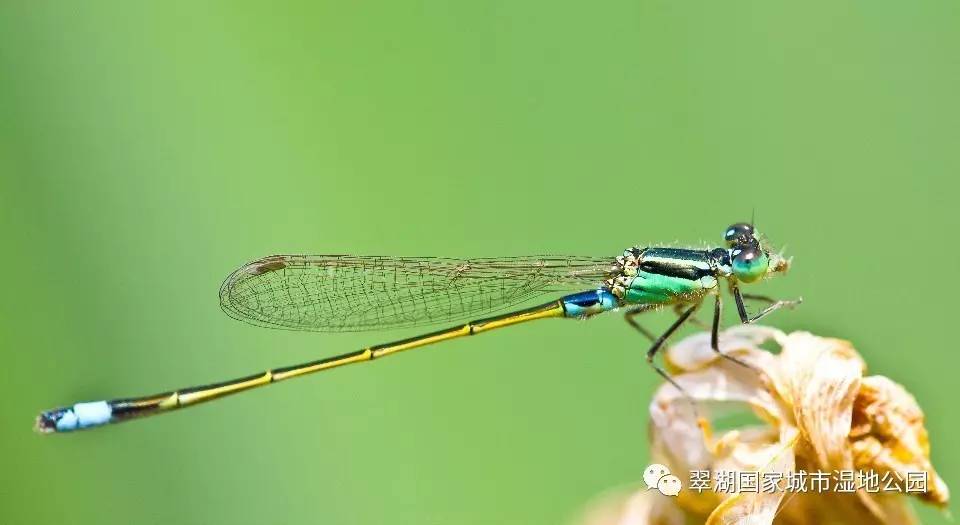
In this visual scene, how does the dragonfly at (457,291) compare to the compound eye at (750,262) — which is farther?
the compound eye at (750,262)

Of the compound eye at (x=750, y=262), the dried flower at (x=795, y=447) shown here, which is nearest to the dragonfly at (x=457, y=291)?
the compound eye at (x=750, y=262)

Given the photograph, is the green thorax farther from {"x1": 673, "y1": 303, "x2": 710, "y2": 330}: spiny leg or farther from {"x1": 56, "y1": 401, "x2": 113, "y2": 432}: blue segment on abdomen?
{"x1": 56, "y1": 401, "x2": 113, "y2": 432}: blue segment on abdomen

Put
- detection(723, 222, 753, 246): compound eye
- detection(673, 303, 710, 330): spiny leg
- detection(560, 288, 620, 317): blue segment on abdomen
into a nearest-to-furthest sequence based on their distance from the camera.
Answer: detection(723, 222, 753, 246): compound eye → detection(673, 303, 710, 330): spiny leg → detection(560, 288, 620, 317): blue segment on abdomen

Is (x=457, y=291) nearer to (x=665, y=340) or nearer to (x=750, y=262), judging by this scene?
(x=665, y=340)

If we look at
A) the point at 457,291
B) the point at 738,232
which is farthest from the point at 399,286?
the point at 738,232

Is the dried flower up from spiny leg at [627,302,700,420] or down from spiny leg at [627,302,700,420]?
down

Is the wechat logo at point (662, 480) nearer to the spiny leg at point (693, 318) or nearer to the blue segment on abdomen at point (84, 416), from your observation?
the spiny leg at point (693, 318)

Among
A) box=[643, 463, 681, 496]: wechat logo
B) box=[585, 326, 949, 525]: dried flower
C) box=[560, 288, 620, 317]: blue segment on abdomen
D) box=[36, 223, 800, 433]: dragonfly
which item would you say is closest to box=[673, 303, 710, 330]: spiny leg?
box=[36, 223, 800, 433]: dragonfly
